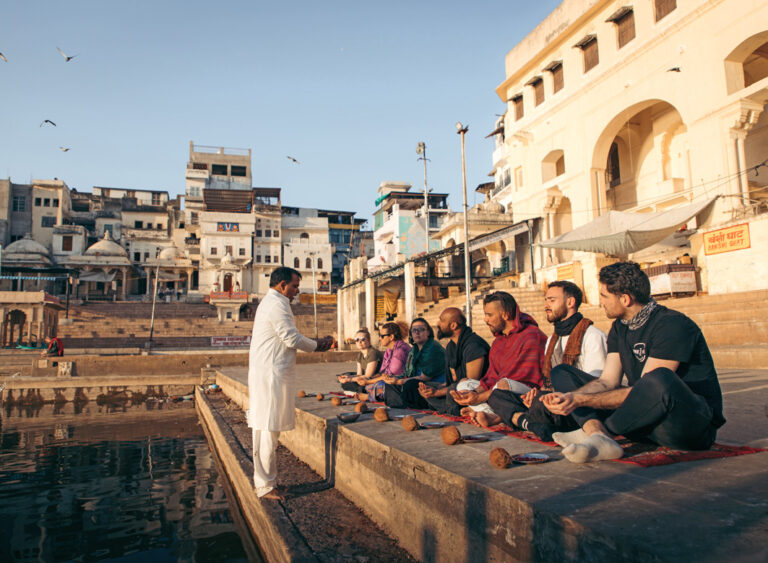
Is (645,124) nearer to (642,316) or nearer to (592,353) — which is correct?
(592,353)

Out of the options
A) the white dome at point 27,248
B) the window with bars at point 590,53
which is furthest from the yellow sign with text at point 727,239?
the white dome at point 27,248

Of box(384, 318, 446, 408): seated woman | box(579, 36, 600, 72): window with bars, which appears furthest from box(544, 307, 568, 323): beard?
box(579, 36, 600, 72): window with bars

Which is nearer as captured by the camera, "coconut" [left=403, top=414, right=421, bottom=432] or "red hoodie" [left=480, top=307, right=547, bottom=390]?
"coconut" [left=403, top=414, right=421, bottom=432]

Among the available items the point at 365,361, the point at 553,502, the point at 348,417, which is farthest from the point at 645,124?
the point at 553,502

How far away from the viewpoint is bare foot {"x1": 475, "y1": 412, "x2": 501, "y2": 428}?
13.2 ft

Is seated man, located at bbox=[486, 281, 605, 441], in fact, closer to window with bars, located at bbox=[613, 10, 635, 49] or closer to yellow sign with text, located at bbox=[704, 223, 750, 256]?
yellow sign with text, located at bbox=[704, 223, 750, 256]

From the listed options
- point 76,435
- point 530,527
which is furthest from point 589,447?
point 76,435

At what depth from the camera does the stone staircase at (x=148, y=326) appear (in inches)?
1401

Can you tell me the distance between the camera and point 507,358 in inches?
173

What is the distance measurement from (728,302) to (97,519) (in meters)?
13.5

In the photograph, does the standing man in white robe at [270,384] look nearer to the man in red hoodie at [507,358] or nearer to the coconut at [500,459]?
the man in red hoodie at [507,358]

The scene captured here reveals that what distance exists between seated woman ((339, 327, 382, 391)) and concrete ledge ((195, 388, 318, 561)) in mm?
1741

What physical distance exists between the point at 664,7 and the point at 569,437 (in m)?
19.8

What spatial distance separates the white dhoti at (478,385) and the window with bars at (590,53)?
797 inches
